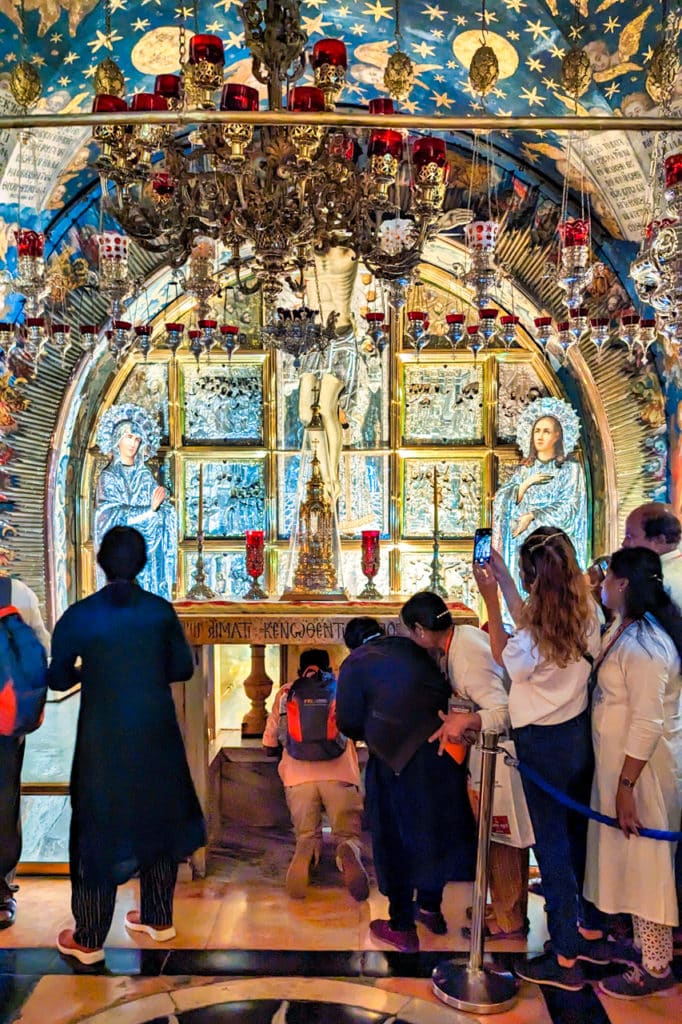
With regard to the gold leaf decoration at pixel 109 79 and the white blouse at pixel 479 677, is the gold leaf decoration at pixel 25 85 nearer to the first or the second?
the gold leaf decoration at pixel 109 79

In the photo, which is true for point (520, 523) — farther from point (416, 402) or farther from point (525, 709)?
point (525, 709)

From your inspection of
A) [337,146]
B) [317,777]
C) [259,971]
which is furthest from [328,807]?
[337,146]

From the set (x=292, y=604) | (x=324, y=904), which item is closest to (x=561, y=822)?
(x=324, y=904)

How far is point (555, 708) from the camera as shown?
147 inches

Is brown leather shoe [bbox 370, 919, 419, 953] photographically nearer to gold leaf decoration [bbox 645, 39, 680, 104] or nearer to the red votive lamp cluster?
gold leaf decoration [bbox 645, 39, 680, 104]

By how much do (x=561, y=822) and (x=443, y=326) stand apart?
813 centimetres

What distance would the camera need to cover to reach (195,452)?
1138 cm

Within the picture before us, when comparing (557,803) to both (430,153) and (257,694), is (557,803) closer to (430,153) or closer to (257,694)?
(257,694)

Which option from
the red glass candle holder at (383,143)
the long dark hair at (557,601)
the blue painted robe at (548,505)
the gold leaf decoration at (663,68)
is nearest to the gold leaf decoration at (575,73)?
the gold leaf decoration at (663,68)

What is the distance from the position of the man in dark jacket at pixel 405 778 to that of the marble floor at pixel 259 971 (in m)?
0.26

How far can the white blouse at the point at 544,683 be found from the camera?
12.2ft

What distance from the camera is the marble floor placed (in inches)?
143

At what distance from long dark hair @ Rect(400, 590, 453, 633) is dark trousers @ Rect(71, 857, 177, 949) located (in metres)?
1.47

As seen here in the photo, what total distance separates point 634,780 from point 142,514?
8.38m
